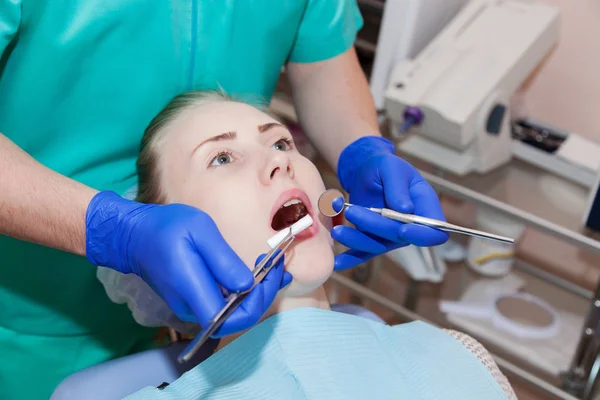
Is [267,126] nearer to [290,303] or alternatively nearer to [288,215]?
[288,215]

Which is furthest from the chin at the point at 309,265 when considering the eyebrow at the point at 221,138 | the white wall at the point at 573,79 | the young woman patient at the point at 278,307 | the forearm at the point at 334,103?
the white wall at the point at 573,79

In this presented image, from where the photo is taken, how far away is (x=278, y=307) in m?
1.07

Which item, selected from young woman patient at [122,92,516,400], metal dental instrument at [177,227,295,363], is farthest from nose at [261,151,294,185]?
metal dental instrument at [177,227,295,363]

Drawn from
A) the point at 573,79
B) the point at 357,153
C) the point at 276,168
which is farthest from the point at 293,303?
the point at 573,79

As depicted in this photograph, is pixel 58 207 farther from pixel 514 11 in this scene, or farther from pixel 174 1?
pixel 514 11

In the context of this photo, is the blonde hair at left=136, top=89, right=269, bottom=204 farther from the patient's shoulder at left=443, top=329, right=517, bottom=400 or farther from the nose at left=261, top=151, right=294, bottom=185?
the patient's shoulder at left=443, top=329, right=517, bottom=400

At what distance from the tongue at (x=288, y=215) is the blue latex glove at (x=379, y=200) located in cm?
7

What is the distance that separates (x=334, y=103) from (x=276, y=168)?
1.08ft

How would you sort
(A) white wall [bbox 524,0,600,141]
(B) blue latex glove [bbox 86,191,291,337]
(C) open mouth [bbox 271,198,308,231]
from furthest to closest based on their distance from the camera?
(A) white wall [bbox 524,0,600,141] < (C) open mouth [bbox 271,198,308,231] < (B) blue latex glove [bbox 86,191,291,337]

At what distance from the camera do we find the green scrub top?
995 mm

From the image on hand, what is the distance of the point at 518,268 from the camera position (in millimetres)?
2062

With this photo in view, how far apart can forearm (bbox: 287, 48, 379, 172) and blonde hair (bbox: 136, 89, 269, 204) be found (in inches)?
8.9

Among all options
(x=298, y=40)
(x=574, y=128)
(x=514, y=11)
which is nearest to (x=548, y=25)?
(x=514, y=11)

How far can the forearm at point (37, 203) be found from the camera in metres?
0.90
